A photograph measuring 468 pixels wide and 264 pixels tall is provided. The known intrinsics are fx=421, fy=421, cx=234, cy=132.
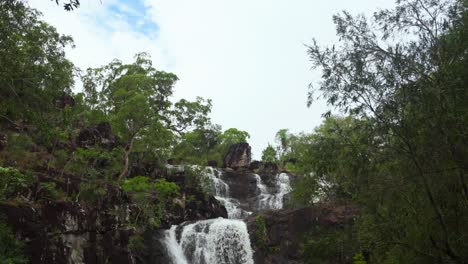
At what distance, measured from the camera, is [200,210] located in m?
27.9

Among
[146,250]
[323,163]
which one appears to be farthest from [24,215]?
[323,163]

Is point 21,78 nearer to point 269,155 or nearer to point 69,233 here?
point 69,233

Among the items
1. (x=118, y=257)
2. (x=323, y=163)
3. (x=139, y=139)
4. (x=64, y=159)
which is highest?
(x=139, y=139)

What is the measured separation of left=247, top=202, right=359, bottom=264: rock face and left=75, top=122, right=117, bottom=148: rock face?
10604 mm

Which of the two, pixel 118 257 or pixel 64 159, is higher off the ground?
pixel 64 159

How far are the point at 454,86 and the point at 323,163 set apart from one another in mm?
4092

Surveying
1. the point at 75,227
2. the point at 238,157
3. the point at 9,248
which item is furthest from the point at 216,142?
the point at 9,248

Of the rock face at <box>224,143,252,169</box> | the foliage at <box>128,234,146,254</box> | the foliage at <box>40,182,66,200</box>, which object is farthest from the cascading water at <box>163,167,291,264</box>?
the rock face at <box>224,143,252,169</box>

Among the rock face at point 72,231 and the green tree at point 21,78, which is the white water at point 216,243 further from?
the green tree at point 21,78

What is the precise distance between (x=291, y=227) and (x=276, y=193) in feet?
38.9

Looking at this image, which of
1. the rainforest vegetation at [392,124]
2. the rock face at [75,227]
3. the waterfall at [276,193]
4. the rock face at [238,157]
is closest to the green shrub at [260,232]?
the rock face at [75,227]

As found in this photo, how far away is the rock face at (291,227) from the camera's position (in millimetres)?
22594

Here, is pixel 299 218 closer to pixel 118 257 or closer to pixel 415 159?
pixel 118 257

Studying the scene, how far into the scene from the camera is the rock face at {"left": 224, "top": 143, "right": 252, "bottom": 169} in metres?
40.9
